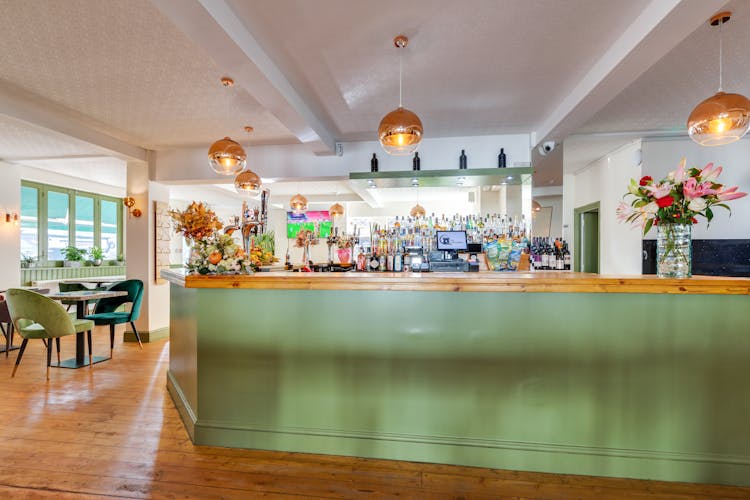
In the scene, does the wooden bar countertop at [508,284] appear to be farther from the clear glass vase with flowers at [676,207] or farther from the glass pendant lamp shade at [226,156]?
the glass pendant lamp shade at [226,156]

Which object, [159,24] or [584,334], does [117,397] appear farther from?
[584,334]

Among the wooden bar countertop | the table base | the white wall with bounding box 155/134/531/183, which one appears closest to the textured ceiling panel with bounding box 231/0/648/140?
the white wall with bounding box 155/134/531/183

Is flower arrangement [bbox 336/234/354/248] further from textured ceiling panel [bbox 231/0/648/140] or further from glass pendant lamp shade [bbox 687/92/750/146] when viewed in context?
glass pendant lamp shade [bbox 687/92/750/146]

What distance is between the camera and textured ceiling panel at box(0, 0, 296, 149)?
8.64 ft

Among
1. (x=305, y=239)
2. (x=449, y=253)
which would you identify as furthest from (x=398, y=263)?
(x=305, y=239)

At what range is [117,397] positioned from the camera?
11.8 feet

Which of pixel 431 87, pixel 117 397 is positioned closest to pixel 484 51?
pixel 431 87

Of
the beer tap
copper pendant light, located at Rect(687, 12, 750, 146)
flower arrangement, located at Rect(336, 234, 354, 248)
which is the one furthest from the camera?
flower arrangement, located at Rect(336, 234, 354, 248)

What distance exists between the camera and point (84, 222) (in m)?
8.51

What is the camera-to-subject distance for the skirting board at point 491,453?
7.34ft

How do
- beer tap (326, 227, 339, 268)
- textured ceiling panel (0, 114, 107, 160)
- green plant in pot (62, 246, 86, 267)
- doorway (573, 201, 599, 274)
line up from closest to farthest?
1. beer tap (326, 227, 339, 268)
2. textured ceiling panel (0, 114, 107, 160)
3. doorway (573, 201, 599, 274)
4. green plant in pot (62, 246, 86, 267)

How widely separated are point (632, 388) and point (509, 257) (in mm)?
2183

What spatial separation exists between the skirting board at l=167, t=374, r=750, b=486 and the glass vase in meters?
1.07

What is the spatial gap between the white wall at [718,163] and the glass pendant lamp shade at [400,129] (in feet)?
13.3
